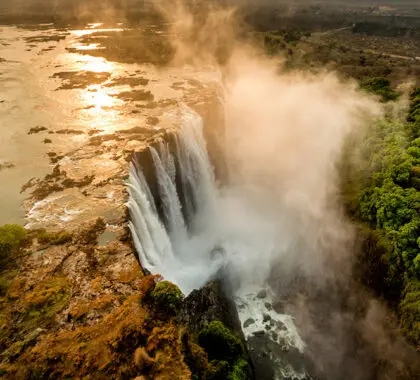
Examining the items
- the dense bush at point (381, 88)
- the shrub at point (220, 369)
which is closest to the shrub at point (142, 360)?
the shrub at point (220, 369)

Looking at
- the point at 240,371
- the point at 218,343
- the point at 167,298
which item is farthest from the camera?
the point at 218,343

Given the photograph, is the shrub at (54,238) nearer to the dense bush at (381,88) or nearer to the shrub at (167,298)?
the shrub at (167,298)

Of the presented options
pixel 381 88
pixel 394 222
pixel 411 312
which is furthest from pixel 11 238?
pixel 381 88

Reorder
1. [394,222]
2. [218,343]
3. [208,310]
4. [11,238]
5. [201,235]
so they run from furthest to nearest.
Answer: [201,235], [394,222], [208,310], [218,343], [11,238]

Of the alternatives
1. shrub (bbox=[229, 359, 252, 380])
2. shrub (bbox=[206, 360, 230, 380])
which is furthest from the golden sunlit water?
shrub (bbox=[229, 359, 252, 380])

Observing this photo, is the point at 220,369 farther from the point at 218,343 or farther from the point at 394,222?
the point at 394,222

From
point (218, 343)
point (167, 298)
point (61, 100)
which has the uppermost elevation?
point (61, 100)
